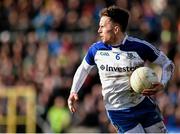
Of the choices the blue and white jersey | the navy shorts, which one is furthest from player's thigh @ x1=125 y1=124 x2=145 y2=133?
the blue and white jersey

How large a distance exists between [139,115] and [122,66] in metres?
0.63

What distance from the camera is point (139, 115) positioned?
8859 millimetres

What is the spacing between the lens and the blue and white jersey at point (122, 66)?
29.0 ft

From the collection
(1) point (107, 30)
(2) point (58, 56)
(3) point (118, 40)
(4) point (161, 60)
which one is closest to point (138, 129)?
(4) point (161, 60)

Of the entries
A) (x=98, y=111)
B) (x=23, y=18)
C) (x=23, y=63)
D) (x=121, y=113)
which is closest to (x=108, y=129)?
(x=98, y=111)

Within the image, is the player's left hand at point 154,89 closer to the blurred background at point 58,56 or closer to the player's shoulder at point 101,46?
the player's shoulder at point 101,46

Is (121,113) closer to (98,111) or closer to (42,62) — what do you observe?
(98,111)

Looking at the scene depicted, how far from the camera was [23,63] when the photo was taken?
19.7m

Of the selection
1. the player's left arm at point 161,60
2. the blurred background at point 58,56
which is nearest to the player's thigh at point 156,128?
the player's left arm at point 161,60

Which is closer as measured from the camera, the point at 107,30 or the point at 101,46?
the point at 107,30

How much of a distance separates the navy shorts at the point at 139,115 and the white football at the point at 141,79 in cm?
31

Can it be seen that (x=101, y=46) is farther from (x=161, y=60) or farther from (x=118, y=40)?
(x=161, y=60)

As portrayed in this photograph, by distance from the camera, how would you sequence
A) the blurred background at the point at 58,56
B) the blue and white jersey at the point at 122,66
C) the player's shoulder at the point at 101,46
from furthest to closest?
1. the blurred background at the point at 58,56
2. the player's shoulder at the point at 101,46
3. the blue and white jersey at the point at 122,66

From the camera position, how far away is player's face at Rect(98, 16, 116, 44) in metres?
8.84
